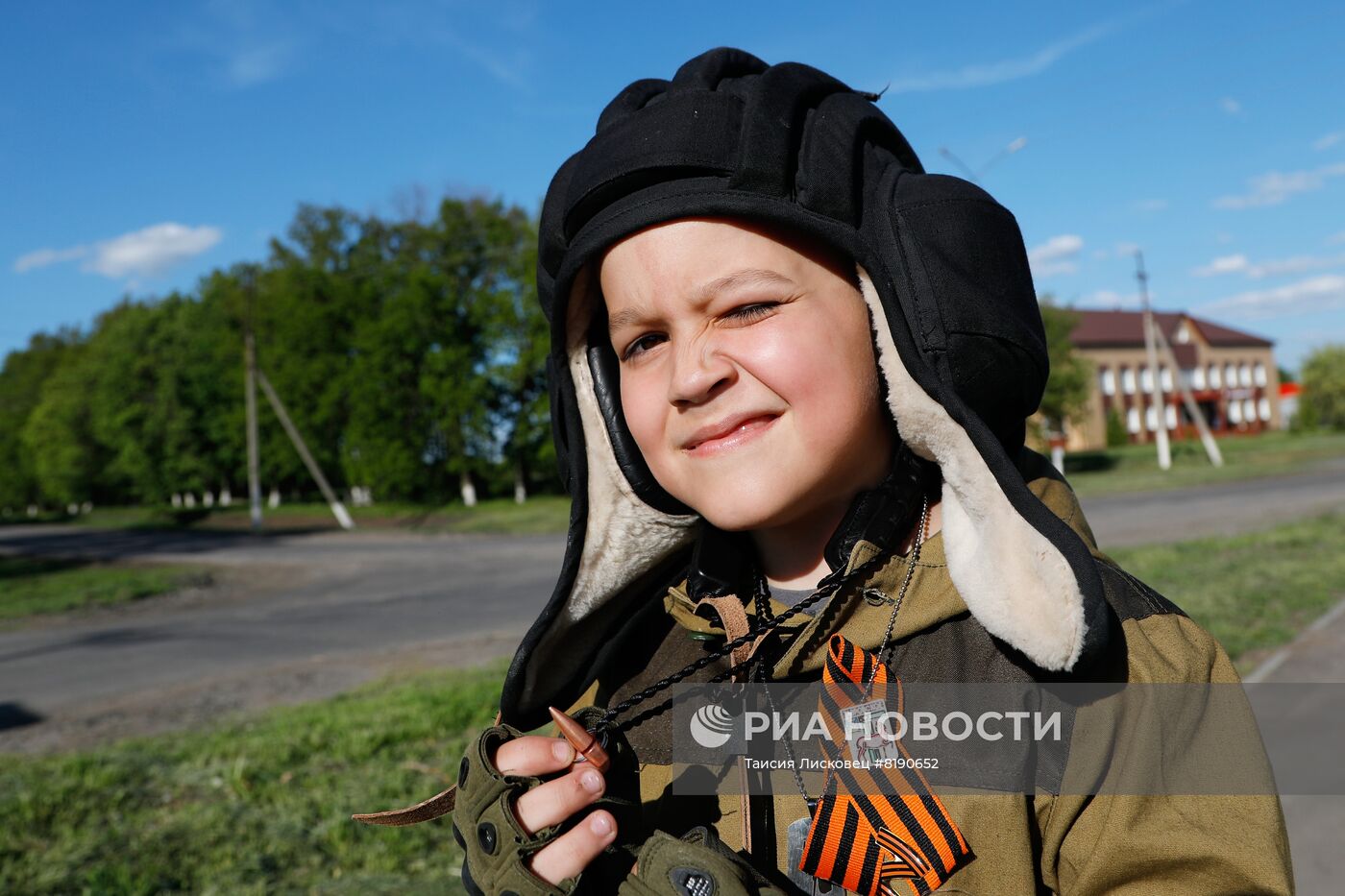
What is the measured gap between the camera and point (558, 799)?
1.37m

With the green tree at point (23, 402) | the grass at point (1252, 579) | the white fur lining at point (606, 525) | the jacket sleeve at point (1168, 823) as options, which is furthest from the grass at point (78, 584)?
the green tree at point (23, 402)

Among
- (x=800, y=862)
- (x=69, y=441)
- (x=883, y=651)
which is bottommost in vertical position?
(x=800, y=862)

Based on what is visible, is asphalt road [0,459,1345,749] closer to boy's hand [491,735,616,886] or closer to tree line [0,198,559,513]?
boy's hand [491,735,616,886]

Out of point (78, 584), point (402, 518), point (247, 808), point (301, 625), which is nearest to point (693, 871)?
point (247, 808)

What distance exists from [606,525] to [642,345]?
1.20ft

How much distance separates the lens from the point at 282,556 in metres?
19.9

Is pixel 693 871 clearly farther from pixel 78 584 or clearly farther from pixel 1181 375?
pixel 1181 375

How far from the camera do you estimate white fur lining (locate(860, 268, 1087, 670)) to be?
120cm

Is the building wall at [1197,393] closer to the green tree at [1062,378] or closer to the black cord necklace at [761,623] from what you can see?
the green tree at [1062,378]

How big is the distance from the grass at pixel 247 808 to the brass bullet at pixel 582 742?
2.27 m

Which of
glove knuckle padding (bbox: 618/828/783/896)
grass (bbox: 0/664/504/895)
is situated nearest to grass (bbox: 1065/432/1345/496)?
grass (bbox: 0/664/504/895)

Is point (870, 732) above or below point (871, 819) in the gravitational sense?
above

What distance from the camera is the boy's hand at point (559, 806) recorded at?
135cm

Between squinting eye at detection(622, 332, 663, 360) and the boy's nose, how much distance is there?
0.34ft
